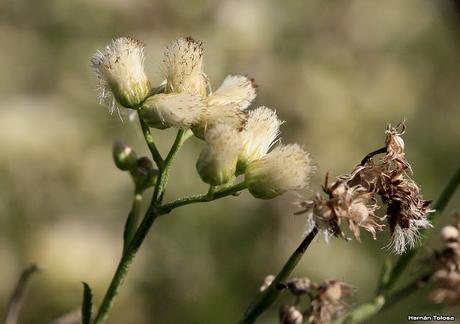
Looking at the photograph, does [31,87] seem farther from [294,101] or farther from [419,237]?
[419,237]

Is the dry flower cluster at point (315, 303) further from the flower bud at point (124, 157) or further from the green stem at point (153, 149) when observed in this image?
the flower bud at point (124, 157)

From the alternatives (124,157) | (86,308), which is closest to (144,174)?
(124,157)

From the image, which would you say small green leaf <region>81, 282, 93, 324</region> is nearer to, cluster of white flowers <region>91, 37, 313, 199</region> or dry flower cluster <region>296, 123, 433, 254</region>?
cluster of white flowers <region>91, 37, 313, 199</region>

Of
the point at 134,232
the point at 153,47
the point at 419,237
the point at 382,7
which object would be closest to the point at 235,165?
the point at 134,232

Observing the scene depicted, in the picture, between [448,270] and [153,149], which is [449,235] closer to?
[448,270]

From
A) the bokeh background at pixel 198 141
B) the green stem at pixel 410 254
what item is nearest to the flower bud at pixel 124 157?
Answer: the green stem at pixel 410 254

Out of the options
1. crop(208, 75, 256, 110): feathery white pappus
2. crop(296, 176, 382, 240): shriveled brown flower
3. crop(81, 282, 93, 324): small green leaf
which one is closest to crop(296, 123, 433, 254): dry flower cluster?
crop(296, 176, 382, 240): shriveled brown flower
